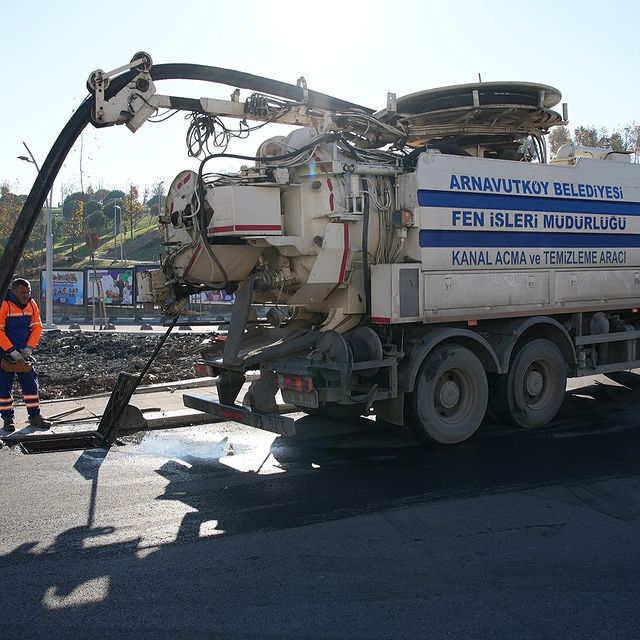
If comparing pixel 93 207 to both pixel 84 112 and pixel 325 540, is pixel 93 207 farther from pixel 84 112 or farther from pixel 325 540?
pixel 325 540

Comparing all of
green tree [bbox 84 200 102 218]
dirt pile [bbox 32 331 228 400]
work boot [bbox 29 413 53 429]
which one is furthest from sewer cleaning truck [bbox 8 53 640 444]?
green tree [bbox 84 200 102 218]

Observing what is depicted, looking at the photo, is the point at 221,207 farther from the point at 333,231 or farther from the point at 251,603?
the point at 251,603

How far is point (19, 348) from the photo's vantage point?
8492 millimetres

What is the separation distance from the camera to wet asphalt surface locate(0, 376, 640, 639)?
3807 mm

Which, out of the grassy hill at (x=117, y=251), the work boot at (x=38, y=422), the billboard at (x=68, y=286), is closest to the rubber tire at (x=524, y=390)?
the work boot at (x=38, y=422)

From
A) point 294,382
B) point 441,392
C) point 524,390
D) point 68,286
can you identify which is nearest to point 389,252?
point 441,392

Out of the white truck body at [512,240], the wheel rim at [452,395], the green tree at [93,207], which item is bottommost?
the wheel rim at [452,395]

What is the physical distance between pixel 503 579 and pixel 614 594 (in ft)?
1.97

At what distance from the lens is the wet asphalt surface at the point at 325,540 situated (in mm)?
Result: 3807

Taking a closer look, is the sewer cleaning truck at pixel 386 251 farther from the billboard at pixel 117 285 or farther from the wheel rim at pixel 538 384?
the billboard at pixel 117 285

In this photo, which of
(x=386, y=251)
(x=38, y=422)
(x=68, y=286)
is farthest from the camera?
(x=68, y=286)

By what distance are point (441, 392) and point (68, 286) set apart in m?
30.9

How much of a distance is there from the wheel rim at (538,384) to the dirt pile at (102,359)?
3.58 meters

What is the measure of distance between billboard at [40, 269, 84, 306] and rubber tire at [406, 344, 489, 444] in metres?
30.1
